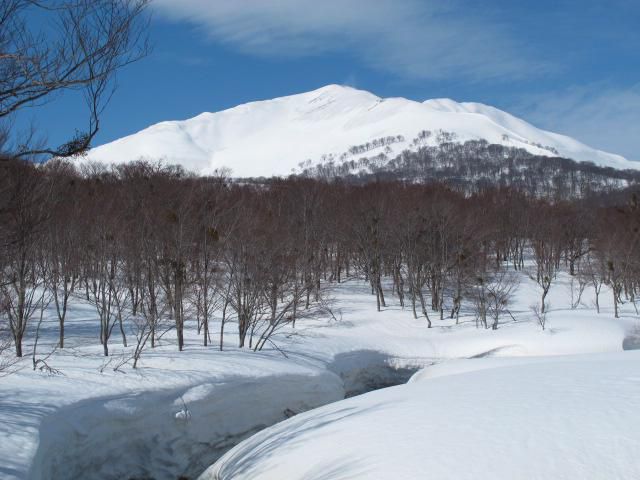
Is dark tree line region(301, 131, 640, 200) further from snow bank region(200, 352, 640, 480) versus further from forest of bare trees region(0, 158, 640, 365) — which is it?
snow bank region(200, 352, 640, 480)

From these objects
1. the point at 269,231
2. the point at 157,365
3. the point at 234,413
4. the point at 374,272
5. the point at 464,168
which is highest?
the point at 464,168

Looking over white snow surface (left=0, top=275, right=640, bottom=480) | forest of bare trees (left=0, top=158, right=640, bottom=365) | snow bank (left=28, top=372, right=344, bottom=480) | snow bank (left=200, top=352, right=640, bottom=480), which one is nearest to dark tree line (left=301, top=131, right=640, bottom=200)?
forest of bare trees (left=0, top=158, right=640, bottom=365)

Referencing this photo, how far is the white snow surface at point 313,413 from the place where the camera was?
25.6ft

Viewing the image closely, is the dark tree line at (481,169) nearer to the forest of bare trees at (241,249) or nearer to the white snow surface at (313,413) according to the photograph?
the forest of bare trees at (241,249)

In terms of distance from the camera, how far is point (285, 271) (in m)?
25.5

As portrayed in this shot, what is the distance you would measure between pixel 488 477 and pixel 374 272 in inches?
1130

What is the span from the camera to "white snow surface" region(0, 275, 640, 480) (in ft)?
25.6

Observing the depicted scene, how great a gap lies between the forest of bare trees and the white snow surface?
1942mm

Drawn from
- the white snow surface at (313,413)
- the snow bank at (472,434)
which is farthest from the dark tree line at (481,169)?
the snow bank at (472,434)

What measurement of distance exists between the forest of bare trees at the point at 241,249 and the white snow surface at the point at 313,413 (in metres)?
1.94

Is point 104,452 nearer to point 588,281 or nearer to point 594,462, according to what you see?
point 594,462

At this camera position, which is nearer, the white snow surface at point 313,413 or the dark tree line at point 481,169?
the white snow surface at point 313,413

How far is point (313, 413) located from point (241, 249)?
10701 mm

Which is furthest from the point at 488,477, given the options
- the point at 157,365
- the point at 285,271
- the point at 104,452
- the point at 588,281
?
the point at 588,281
